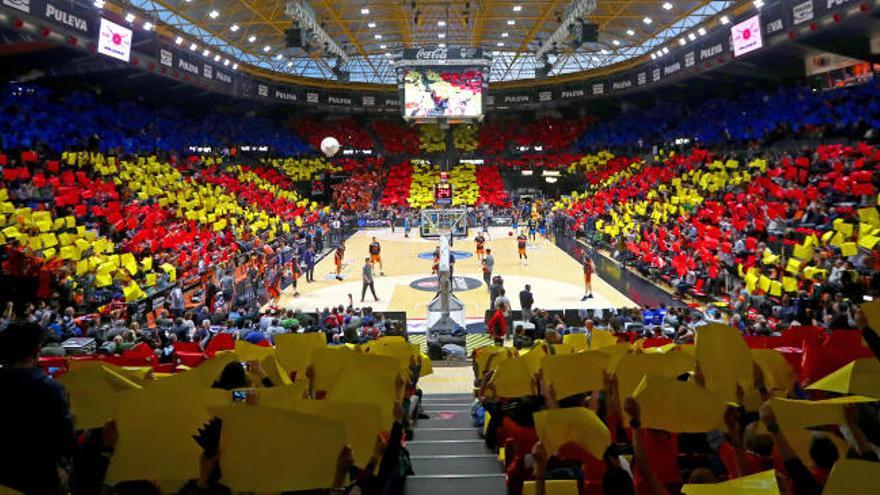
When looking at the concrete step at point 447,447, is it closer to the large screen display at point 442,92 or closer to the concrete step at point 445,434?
the concrete step at point 445,434

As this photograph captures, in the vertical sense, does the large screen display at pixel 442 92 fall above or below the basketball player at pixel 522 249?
above

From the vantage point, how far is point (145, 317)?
44.2 ft

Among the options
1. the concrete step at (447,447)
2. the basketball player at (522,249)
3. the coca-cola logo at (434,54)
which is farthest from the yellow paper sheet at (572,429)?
the coca-cola logo at (434,54)

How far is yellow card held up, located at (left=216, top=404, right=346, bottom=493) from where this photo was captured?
2.30 m

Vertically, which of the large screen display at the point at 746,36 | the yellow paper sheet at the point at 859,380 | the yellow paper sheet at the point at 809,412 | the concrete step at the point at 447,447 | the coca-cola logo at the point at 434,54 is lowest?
the concrete step at the point at 447,447

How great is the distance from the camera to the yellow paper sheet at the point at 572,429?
2.95 meters

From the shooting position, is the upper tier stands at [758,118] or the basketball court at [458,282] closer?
the basketball court at [458,282]

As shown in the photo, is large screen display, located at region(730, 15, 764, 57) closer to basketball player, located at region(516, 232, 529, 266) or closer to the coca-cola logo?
basketball player, located at region(516, 232, 529, 266)

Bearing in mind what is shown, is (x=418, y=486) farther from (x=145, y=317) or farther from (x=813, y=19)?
(x=813, y=19)

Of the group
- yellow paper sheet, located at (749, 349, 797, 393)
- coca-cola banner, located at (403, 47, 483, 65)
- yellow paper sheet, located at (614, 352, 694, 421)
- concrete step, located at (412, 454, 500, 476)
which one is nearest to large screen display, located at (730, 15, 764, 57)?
coca-cola banner, located at (403, 47, 483, 65)

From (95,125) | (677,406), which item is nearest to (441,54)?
(95,125)

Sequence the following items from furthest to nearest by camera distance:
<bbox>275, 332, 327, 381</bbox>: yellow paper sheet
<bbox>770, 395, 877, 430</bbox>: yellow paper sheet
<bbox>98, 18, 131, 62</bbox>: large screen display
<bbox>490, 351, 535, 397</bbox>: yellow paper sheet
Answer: <bbox>98, 18, 131, 62</bbox>: large screen display, <bbox>275, 332, 327, 381</bbox>: yellow paper sheet, <bbox>490, 351, 535, 397</bbox>: yellow paper sheet, <bbox>770, 395, 877, 430</bbox>: yellow paper sheet

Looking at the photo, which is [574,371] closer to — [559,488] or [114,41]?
[559,488]

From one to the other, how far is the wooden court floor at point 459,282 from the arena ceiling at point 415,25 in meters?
9.94
